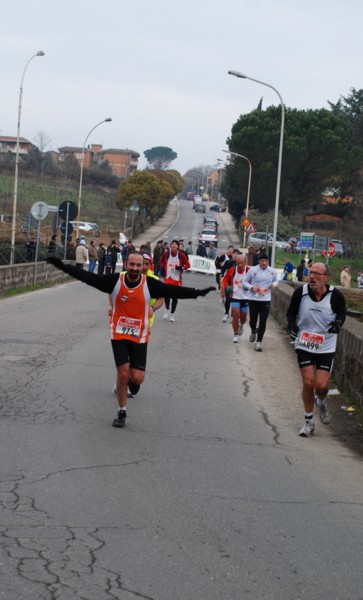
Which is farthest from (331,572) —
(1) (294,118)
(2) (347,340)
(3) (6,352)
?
(1) (294,118)

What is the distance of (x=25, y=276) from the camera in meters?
28.4

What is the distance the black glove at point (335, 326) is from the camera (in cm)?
888

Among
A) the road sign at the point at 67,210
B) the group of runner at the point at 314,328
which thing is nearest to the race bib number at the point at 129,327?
the group of runner at the point at 314,328

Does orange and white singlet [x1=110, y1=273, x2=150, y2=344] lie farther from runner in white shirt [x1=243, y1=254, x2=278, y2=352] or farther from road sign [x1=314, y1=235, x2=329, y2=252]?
road sign [x1=314, y1=235, x2=329, y2=252]

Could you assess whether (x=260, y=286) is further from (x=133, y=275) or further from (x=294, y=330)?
(x=133, y=275)

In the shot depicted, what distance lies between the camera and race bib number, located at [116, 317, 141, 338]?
8789mm

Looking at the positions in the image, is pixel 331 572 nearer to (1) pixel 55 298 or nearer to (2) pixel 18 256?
(1) pixel 55 298

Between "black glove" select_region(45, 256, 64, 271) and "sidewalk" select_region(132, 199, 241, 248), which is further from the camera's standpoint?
"sidewalk" select_region(132, 199, 241, 248)

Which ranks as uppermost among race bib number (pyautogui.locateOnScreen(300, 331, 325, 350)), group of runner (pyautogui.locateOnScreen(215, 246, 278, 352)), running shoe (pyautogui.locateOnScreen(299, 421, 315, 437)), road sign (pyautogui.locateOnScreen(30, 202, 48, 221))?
road sign (pyautogui.locateOnScreen(30, 202, 48, 221))

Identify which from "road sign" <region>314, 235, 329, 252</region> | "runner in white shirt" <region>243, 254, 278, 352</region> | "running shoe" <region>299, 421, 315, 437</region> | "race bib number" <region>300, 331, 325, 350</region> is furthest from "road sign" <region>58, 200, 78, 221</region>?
"running shoe" <region>299, 421, 315, 437</region>

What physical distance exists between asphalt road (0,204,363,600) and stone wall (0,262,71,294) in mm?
12902

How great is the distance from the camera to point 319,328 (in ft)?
29.5

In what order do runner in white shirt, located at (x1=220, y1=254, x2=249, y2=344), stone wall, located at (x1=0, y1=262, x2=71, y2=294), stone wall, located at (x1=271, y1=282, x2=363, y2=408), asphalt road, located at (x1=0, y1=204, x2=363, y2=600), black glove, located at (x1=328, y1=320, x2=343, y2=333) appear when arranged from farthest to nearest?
1. stone wall, located at (x1=0, y1=262, x2=71, y2=294)
2. runner in white shirt, located at (x1=220, y1=254, x2=249, y2=344)
3. stone wall, located at (x1=271, y1=282, x2=363, y2=408)
4. black glove, located at (x1=328, y1=320, x2=343, y2=333)
5. asphalt road, located at (x1=0, y1=204, x2=363, y2=600)

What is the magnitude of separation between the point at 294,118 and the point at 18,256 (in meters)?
50.7
